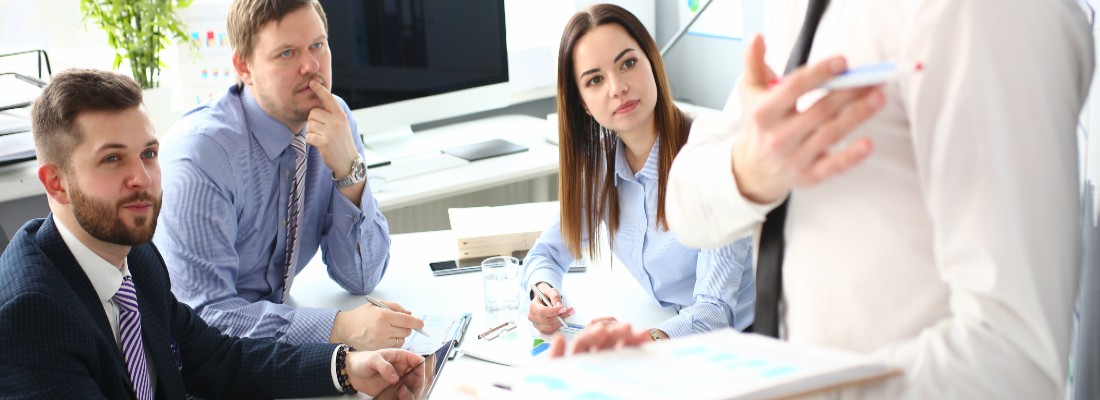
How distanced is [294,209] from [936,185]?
1.67 m

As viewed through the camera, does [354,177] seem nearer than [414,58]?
Yes

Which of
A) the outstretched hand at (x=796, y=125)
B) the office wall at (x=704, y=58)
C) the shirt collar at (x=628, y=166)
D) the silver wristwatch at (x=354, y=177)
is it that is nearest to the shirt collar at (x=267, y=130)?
the silver wristwatch at (x=354, y=177)

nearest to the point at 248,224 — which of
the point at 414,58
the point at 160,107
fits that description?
the point at 160,107

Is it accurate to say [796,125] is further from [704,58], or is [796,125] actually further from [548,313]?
[704,58]

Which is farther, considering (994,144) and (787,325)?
(787,325)

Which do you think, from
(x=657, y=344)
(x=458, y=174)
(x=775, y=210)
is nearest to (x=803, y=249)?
(x=775, y=210)

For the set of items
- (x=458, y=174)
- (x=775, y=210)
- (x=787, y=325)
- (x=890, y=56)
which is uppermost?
(x=890, y=56)

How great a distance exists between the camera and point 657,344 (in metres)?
0.92

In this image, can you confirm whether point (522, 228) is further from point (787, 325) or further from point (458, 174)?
point (787, 325)

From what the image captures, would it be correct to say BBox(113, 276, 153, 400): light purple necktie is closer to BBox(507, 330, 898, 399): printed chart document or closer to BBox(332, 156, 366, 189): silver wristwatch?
BBox(332, 156, 366, 189): silver wristwatch

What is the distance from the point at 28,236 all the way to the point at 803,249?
1.21 metres

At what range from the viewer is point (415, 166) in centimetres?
329

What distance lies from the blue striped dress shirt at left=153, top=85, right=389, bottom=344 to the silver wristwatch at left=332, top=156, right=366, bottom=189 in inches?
1.3

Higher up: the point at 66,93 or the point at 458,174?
the point at 66,93
